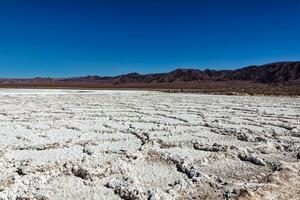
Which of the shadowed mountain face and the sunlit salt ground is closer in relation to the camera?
the sunlit salt ground

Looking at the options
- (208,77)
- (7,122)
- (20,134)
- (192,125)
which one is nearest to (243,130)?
(192,125)

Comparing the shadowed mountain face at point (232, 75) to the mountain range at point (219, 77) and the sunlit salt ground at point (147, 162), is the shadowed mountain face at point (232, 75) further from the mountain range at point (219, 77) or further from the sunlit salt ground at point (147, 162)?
the sunlit salt ground at point (147, 162)

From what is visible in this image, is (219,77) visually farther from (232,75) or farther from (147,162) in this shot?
(147,162)

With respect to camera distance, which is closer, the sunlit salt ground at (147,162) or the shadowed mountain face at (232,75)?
the sunlit salt ground at (147,162)

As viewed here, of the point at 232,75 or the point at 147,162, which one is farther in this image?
the point at 232,75

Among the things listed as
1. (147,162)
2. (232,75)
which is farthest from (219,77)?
(147,162)

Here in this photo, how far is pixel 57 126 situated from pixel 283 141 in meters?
3.12

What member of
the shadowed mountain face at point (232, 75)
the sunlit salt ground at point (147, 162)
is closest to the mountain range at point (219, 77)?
the shadowed mountain face at point (232, 75)

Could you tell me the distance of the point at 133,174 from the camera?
337 cm

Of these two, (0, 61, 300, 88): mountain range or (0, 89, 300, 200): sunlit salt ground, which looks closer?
(0, 89, 300, 200): sunlit salt ground

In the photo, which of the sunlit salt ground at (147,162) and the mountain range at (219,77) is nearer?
the sunlit salt ground at (147,162)

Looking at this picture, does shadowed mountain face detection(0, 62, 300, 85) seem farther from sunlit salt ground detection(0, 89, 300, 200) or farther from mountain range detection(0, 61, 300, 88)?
sunlit salt ground detection(0, 89, 300, 200)

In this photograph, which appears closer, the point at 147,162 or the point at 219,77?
the point at 147,162

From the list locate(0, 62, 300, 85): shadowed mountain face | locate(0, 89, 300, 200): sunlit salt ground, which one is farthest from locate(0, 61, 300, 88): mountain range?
locate(0, 89, 300, 200): sunlit salt ground
